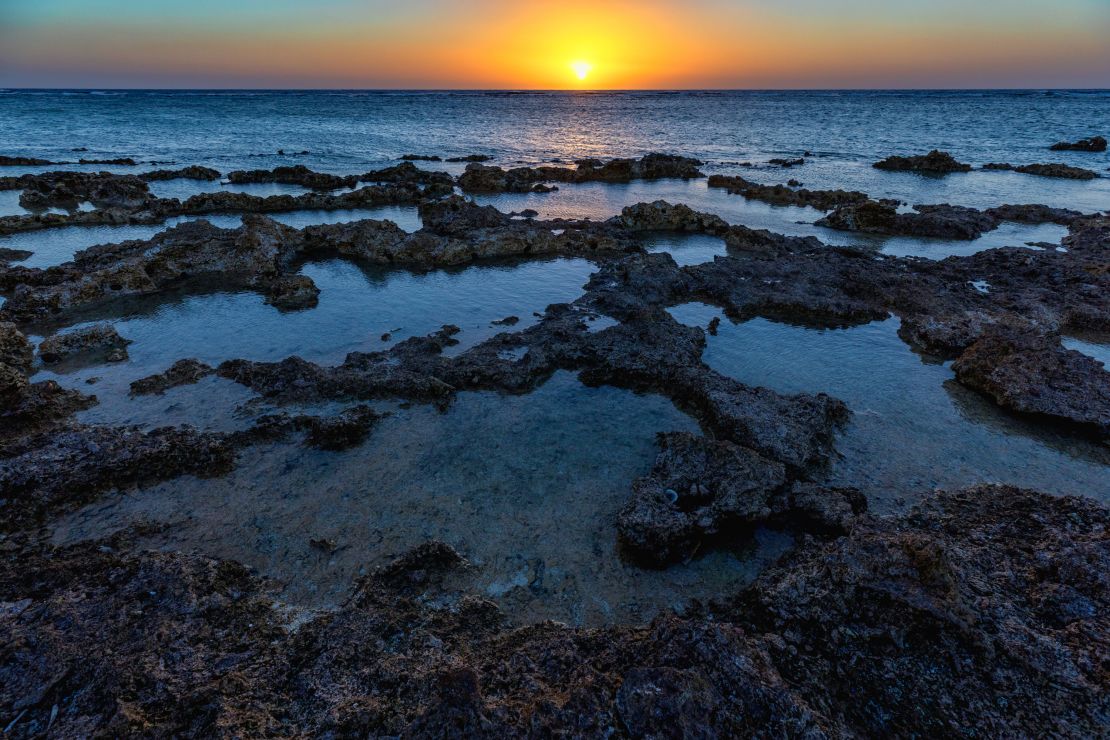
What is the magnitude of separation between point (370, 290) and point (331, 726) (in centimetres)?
1552

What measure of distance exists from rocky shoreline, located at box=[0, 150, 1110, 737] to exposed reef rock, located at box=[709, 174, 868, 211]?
16733mm

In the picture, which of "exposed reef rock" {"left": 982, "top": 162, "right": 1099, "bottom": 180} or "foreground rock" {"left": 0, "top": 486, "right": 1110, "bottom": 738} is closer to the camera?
"foreground rock" {"left": 0, "top": 486, "right": 1110, "bottom": 738}

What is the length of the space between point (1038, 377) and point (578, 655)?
40.2ft

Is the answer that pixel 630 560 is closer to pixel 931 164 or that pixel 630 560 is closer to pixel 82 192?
pixel 82 192

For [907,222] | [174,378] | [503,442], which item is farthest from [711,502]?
[907,222]

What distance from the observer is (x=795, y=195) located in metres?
33.5

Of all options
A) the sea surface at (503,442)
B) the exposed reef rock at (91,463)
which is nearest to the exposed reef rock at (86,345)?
the sea surface at (503,442)

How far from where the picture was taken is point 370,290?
1797 centimetres

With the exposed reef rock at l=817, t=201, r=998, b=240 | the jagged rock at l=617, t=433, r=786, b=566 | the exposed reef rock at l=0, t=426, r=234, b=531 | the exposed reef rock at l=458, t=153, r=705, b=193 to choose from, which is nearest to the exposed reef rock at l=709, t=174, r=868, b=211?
the exposed reef rock at l=817, t=201, r=998, b=240

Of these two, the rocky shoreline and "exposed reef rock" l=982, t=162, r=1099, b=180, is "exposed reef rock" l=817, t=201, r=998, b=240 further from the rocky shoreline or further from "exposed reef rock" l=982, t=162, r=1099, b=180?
"exposed reef rock" l=982, t=162, r=1099, b=180

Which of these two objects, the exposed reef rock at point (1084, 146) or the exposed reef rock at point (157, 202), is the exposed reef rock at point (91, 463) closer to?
the exposed reef rock at point (157, 202)

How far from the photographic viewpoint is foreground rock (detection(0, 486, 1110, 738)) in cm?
422

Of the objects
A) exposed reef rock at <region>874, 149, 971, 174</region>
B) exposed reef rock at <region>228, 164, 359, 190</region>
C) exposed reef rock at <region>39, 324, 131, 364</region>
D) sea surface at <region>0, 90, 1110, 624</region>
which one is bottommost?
sea surface at <region>0, 90, 1110, 624</region>

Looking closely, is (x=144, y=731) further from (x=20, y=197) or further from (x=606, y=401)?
(x=20, y=197)
